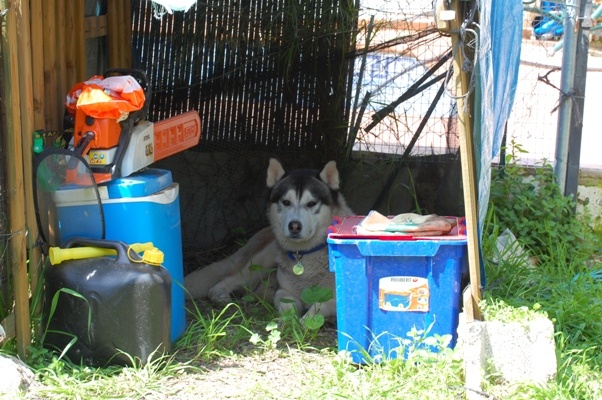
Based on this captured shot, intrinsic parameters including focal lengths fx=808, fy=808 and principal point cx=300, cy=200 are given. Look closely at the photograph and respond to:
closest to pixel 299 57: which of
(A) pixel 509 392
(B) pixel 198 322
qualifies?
(B) pixel 198 322

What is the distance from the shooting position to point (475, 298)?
13.4 feet

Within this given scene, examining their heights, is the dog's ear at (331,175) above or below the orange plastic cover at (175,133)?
below

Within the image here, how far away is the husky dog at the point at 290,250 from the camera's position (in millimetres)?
5551

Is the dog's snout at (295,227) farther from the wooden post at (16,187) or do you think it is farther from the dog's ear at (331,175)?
the wooden post at (16,187)

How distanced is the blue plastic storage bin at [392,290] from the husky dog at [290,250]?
3.24 ft

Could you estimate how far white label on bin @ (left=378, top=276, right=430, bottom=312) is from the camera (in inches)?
169

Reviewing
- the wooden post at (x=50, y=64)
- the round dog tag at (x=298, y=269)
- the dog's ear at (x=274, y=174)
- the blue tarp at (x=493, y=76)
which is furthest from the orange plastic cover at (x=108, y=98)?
the blue tarp at (x=493, y=76)

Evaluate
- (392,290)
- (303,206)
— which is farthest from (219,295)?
(392,290)

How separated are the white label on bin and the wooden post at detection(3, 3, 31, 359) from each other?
1.86 m

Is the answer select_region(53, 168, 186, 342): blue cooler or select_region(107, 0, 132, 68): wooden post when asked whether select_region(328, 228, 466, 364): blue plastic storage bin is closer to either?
select_region(53, 168, 186, 342): blue cooler

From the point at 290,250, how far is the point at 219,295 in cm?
59

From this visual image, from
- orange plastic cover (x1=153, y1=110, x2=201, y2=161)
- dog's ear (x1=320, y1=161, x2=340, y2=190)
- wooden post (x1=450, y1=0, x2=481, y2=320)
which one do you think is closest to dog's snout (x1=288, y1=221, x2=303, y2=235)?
dog's ear (x1=320, y1=161, x2=340, y2=190)

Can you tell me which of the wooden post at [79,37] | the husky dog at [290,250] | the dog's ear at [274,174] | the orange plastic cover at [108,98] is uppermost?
the wooden post at [79,37]

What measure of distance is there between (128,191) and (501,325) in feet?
6.79
